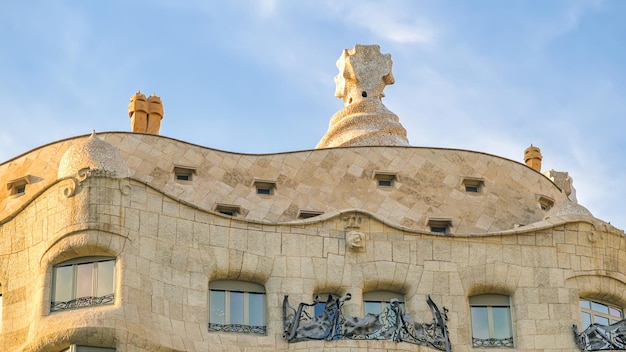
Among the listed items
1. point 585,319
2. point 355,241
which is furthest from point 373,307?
point 585,319

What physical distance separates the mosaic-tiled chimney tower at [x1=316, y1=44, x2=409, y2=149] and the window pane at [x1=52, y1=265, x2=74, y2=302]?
9.89 meters

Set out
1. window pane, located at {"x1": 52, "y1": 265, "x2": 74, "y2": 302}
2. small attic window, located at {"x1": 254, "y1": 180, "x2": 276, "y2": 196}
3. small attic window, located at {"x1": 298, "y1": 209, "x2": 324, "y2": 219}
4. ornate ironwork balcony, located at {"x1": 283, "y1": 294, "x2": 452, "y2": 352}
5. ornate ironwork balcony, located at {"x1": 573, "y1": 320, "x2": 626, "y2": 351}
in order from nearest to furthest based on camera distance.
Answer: window pane, located at {"x1": 52, "y1": 265, "x2": 74, "y2": 302} < ornate ironwork balcony, located at {"x1": 283, "y1": 294, "x2": 452, "y2": 352} < ornate ironwork balcony, located at {"x1": 573, "y1": 320, "x2": 626, "y2": 351} < small attic window, located at {"x1": 298, "y1": 209, "x2": 324, "y2": 219} < small attic window, located at {"x1": 254, "y1": 180, "x2": 276, "y2": 196}

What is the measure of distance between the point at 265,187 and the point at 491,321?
6714 millimetres

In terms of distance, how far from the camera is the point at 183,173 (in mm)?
41031

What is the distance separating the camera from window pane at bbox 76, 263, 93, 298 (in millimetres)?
36375

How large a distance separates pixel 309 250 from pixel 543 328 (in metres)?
5.77

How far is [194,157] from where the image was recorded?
135ft

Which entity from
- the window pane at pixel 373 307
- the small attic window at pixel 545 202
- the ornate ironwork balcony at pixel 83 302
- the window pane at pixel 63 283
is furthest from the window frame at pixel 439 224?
the window pane at pixel 63 283

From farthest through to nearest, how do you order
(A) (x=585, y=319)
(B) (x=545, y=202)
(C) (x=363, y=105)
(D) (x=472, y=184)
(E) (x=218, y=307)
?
1. (C) (x=363, y=105)
2. (B) (x=545, y=202)
3. (D) (x=472, y=184)
4. (A) (x=585, y=319)
5. (E) (x=218, y=307)

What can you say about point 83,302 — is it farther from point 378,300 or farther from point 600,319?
point 600,319

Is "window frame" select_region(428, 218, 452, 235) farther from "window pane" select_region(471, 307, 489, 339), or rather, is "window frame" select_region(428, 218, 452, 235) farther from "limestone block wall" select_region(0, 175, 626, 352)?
"window pane" select_region(471, 307, 489, 339)

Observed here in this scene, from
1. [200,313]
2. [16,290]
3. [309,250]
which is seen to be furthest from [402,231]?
[16,290]

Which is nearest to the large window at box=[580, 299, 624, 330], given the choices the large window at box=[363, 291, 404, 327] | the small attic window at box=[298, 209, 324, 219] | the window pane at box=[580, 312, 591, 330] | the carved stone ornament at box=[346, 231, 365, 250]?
the window pane at box=[580, 312, 591, 330]

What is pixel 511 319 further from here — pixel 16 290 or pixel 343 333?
pixel 16 290
